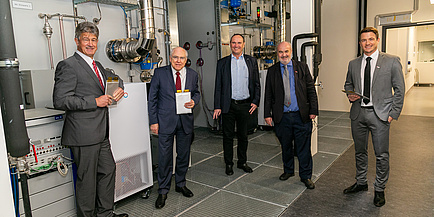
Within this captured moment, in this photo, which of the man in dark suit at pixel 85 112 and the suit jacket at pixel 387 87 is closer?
the man in dark suit at pixel 85 112

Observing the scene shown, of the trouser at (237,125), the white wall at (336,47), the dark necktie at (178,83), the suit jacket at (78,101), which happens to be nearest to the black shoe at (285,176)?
the trouser at (237,125)

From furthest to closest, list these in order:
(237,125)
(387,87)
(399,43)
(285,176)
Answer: (399,43)
(237,125)
(285,176)
(387,87)

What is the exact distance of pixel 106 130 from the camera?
8.18ft

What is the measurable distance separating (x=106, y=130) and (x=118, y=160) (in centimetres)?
47

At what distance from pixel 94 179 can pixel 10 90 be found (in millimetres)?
1408

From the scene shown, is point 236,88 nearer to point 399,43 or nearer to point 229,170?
point 229,170

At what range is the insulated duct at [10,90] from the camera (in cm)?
114

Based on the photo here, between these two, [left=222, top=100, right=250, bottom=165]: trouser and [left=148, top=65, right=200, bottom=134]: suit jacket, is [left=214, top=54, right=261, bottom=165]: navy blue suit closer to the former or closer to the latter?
[left=222, top=100, right=250, bottom=165]: trouser

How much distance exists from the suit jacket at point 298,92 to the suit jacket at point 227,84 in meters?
0.30

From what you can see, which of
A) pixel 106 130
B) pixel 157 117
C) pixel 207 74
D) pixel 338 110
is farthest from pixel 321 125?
pixel 106 130

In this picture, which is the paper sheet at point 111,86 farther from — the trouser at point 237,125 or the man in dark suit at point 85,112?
the trouser at point 237,125

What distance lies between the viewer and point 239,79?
11.9 feet

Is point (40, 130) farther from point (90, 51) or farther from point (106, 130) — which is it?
point (90, 51)

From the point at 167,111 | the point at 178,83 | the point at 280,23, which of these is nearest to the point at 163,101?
the point at 167,111
